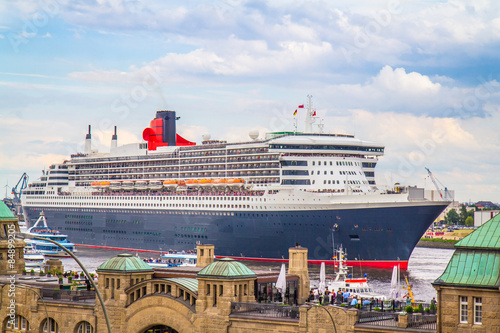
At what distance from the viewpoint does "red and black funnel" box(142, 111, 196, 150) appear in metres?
127

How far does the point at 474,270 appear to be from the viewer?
3025 centimetres

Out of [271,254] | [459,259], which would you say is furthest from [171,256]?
[459,259]

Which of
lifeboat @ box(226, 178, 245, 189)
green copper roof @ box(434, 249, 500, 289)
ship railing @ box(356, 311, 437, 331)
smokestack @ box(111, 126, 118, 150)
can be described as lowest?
ship railing @ box(356, 311, 437, 331)

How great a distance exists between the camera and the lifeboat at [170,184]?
380ft

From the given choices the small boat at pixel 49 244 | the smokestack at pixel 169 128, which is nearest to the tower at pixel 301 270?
the small boat at pixel 49 244

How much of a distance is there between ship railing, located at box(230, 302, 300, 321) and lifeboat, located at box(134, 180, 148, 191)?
277ft

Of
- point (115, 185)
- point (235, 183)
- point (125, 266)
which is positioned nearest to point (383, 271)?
point (235, 183)

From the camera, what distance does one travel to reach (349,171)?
99312 mm

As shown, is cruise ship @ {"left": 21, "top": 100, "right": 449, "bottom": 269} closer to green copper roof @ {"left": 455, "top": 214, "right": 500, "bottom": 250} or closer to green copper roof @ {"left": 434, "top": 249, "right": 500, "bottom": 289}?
green copper roof @ {"left": 455, "top": 214, "right": 500, "bottom": 250}

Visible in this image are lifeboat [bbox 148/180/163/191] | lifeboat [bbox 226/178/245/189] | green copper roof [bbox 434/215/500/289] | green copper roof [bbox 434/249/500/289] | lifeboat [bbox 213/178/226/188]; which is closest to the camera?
green copper roof [bbox 434/249/500/289]

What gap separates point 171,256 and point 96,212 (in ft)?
112

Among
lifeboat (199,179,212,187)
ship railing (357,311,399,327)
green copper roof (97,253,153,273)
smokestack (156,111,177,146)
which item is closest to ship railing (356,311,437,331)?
ship railing (357,311,399,327)

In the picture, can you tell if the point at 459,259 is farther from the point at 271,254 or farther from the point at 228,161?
the point at 228,161

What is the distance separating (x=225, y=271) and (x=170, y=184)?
79.0 meters
